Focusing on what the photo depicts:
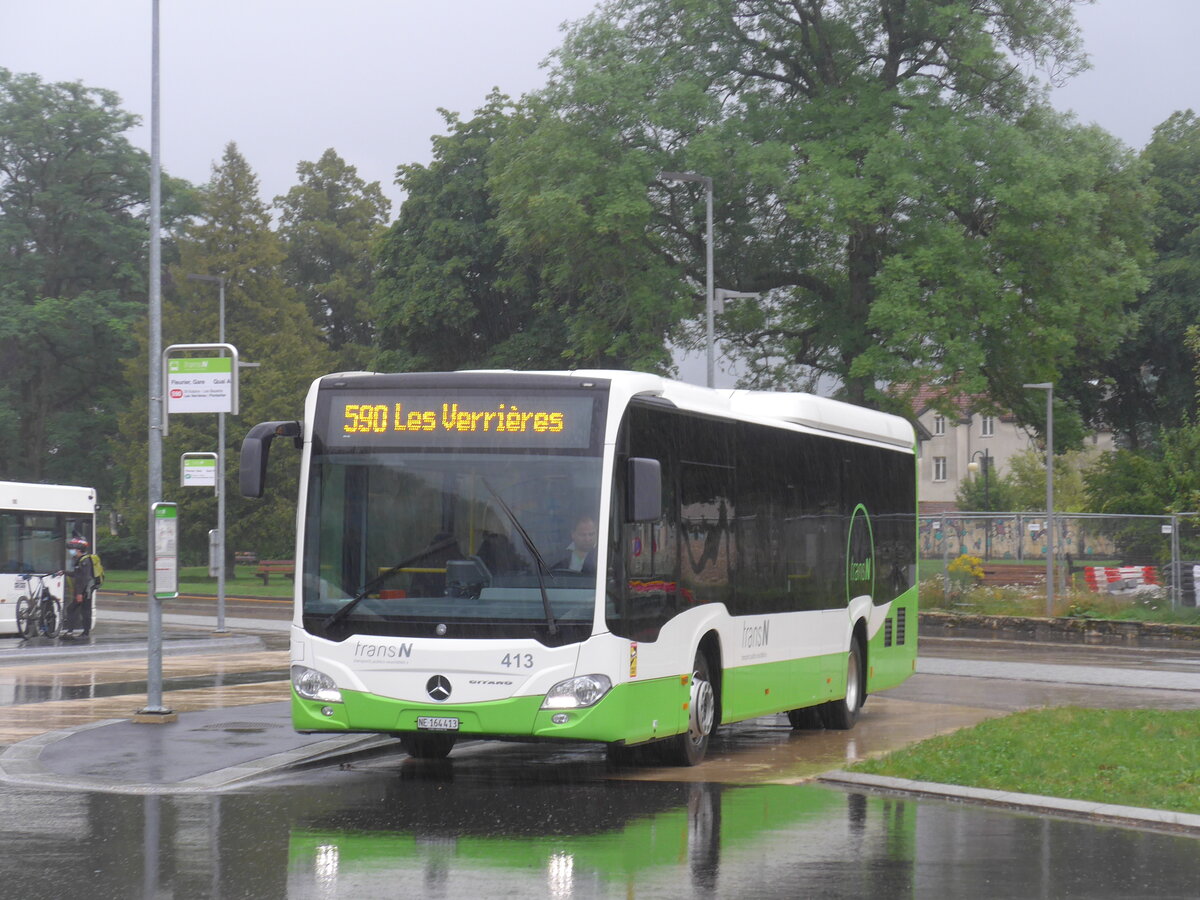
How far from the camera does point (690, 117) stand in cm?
3953

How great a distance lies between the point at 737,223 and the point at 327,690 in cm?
3055

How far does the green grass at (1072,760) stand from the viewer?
37.2 feet

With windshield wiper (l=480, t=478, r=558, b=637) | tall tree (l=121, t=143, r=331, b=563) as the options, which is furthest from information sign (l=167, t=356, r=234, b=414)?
tall tree (l=121, t=143, r=331, b=563)

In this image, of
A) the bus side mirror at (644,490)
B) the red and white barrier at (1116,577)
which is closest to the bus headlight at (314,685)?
the bus side mirror at (644,490)

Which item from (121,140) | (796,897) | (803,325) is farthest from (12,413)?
(796,897)

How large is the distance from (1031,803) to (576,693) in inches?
119

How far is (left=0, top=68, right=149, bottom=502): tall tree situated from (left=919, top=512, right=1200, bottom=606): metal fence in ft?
132

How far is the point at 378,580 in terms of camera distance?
11797 millimetres

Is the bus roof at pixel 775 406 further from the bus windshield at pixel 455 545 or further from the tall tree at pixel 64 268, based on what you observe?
the tall tree at pixel 64 268

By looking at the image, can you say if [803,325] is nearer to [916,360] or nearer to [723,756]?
[916,360]

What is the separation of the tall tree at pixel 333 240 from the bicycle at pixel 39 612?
156 feet

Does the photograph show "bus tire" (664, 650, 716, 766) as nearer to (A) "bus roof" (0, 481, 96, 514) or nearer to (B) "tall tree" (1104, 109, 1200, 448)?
(A) "bus roof" (0, 481, 96, 514)

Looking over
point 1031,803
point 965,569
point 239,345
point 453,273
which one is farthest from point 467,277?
point 1031,803

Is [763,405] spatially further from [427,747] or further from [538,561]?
[427,747]
